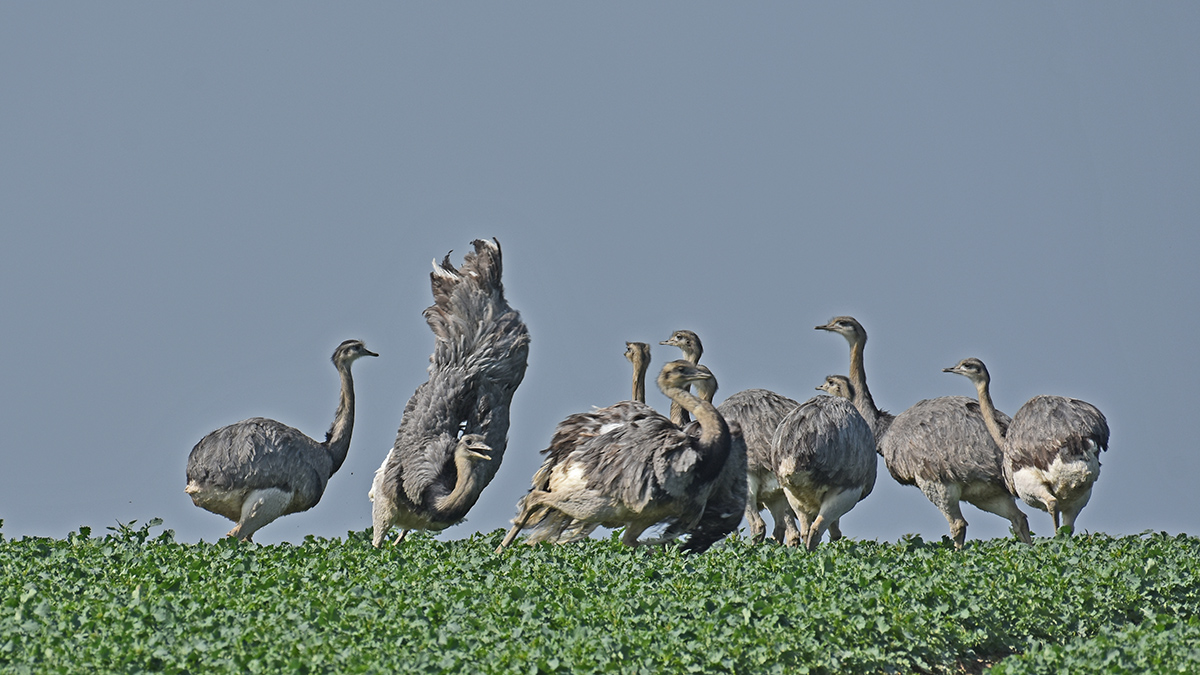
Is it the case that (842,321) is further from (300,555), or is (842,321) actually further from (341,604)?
(341,604)

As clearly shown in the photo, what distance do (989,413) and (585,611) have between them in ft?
25.4

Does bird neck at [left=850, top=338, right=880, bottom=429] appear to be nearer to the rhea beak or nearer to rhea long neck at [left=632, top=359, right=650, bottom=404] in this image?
rhea long neck at [left=632, top=359, right=650, bottom=404]

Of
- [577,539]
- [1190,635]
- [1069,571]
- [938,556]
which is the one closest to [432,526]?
[577,539]

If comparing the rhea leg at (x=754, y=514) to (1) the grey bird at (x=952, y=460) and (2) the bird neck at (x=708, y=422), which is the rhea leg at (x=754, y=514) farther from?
(2) the bird neck at (x=708, y=422)

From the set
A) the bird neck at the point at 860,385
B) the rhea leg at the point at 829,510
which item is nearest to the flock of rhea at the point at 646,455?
the rhea leg at the point at 829,510

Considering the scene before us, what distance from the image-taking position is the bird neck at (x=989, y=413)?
14.6m

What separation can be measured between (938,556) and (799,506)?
5.73ft

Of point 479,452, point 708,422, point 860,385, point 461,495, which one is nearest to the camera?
point 708,422

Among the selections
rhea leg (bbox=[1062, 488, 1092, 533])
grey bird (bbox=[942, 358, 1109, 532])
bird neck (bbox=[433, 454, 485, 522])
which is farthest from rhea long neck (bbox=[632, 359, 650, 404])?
rhea leg (bbox=[1062, 488, 1092, 533])

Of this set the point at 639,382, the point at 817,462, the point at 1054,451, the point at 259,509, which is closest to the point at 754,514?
the point at 639,382

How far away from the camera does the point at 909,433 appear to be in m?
14.5

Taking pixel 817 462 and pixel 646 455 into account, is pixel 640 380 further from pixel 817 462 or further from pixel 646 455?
pixel 646 455

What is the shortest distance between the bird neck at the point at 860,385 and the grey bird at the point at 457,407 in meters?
4.22

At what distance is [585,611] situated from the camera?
8.40 metres
